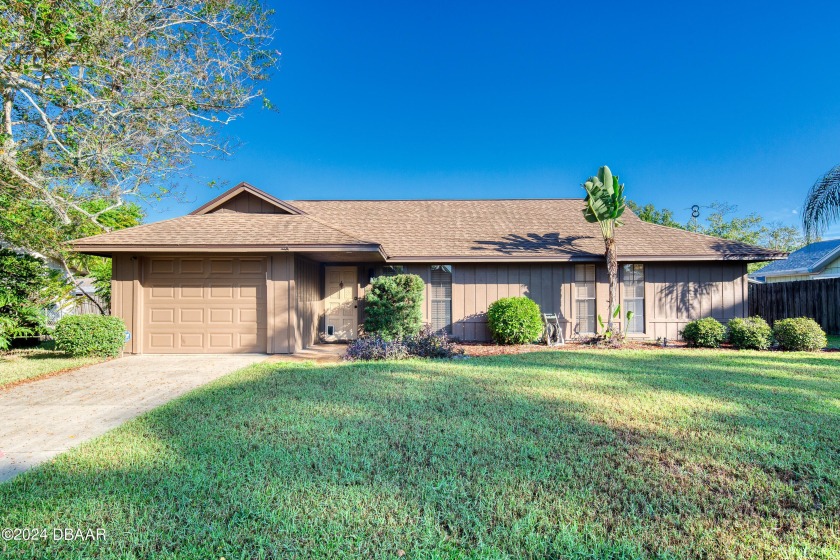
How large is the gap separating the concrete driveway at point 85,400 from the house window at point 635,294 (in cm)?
1010

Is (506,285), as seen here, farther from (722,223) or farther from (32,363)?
(722,223)

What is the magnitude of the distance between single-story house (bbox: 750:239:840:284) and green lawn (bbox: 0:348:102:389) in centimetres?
2542

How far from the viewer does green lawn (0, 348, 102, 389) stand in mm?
6804

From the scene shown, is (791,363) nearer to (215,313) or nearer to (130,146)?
(215,313)

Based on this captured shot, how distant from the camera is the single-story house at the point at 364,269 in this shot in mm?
9164

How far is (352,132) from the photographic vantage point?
54.2 feet

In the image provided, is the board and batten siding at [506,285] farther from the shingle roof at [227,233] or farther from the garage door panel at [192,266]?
the garage door panel at [192,266]

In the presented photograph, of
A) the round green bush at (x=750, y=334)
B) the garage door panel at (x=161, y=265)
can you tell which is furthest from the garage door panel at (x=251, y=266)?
the round green bush at (x=750, y=334)

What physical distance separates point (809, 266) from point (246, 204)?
82.1 feet

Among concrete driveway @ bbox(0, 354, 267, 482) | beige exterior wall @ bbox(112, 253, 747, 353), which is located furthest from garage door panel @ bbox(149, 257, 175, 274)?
beige exterior wall @ bbox(112, 253, 747, 353)

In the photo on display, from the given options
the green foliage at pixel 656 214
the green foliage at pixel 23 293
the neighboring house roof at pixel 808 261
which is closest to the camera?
the green foliage at pixel 23 293

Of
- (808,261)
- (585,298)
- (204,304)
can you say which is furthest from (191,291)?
(808,261)

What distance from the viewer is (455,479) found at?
285 centimetres

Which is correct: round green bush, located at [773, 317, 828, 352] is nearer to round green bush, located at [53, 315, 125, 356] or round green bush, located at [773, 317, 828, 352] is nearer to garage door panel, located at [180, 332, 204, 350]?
garage door panel, located at [180, 332, 204, 350]
